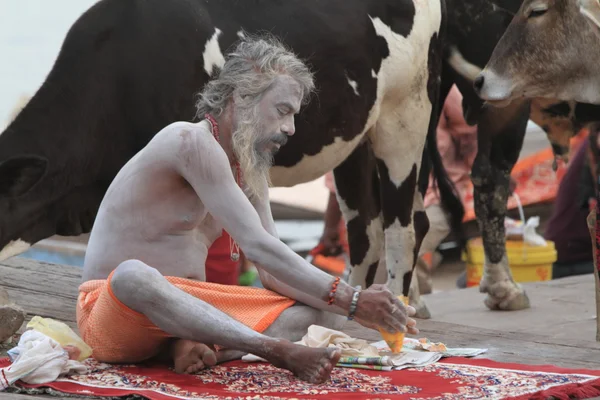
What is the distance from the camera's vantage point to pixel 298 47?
548cm

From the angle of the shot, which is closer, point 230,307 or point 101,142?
point 230,307

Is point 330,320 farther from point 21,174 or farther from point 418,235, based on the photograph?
point 418,235

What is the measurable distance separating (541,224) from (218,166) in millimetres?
8014

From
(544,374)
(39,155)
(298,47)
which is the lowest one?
(544,374)

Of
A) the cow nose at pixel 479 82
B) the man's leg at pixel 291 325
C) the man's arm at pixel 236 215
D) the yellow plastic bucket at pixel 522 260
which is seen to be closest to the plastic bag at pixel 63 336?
the man's leg at pixel 291 325

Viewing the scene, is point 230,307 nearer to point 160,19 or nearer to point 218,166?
point 218,166

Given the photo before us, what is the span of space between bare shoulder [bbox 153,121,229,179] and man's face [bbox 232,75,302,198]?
11 cm

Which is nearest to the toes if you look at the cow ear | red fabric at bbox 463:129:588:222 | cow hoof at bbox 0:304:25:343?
cow hoof at bbox 0:304:25:343

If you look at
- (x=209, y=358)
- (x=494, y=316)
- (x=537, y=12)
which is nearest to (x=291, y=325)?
(x=209, y=358)

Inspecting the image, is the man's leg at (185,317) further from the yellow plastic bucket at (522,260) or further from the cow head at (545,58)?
the yellow plastic bucket at (522,260)

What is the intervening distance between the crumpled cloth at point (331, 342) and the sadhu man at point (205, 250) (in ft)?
0.12

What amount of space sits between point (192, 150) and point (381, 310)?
2.58 feet

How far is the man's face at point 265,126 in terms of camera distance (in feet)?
12.5

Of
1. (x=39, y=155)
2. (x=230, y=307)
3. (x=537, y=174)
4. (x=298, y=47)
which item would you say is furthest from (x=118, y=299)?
(x=537, y=174)
